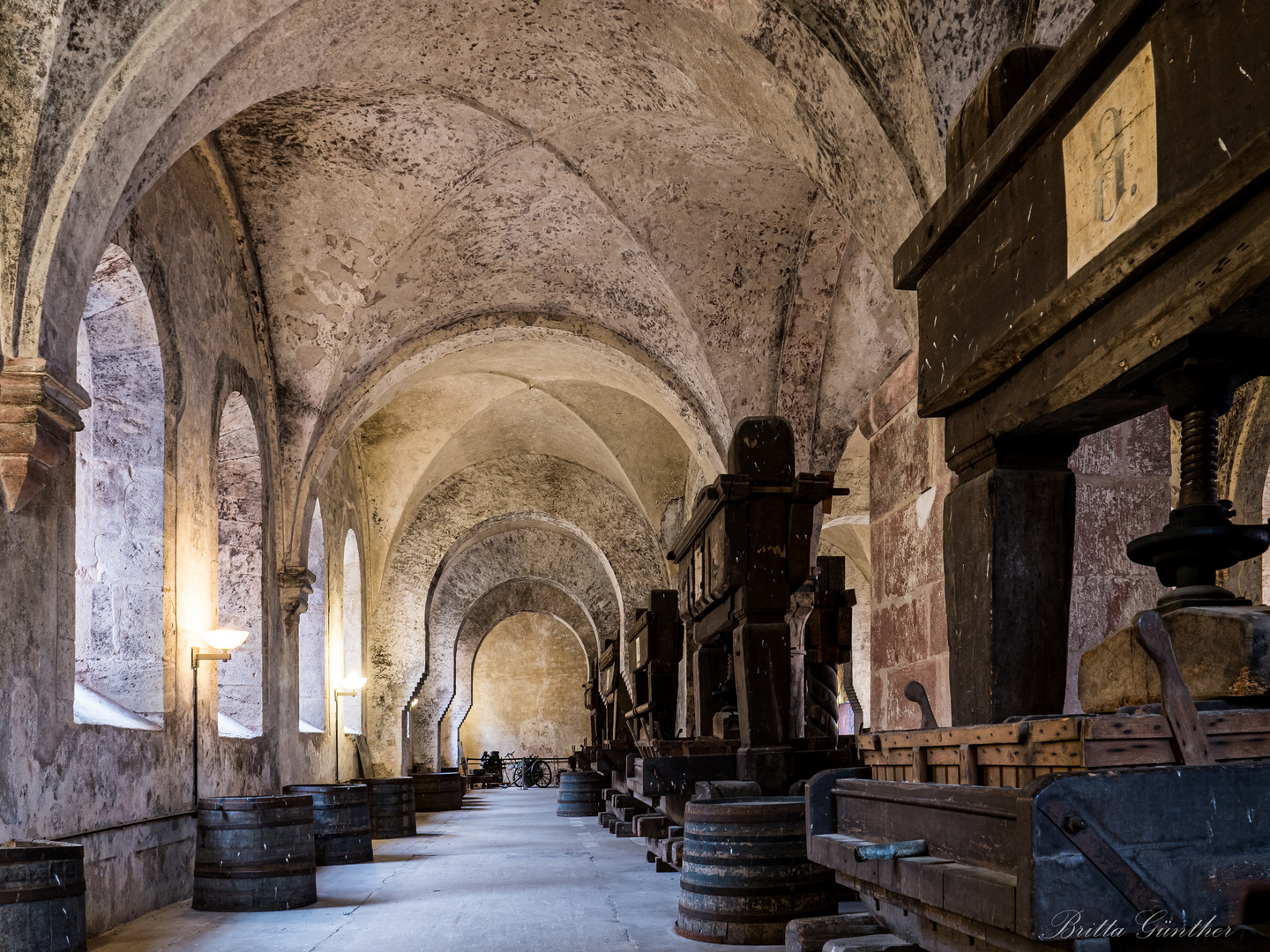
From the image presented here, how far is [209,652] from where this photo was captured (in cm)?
802

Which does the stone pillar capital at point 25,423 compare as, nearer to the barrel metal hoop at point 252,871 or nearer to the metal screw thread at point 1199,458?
the barrel metal hoop at point 252,871

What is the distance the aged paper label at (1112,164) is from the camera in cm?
195

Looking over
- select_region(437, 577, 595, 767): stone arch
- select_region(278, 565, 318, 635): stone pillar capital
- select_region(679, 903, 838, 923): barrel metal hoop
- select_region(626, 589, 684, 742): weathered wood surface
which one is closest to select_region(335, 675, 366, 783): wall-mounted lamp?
select_region(278, 565, 318, 635): stone pillar capital

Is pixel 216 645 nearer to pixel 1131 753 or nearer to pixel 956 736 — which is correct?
pixel 956 736

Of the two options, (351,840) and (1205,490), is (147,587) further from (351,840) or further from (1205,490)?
(1205,490)

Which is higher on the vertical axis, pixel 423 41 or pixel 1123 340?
pixel 423 41

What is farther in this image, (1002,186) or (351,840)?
(351,840)

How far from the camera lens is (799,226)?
33.0 feet

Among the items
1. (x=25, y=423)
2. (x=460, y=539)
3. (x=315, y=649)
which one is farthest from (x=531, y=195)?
(x=460, y=539)

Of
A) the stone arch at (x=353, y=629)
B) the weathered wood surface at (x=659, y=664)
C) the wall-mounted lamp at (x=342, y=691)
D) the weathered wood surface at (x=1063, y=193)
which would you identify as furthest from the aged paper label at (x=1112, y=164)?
the stone arch at (x=353, y=629)

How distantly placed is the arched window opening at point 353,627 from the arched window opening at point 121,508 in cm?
861

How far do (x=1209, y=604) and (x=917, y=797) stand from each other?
2.17ft

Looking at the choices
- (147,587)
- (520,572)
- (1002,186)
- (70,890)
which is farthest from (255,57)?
(520,572)

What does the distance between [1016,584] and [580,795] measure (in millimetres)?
12772
